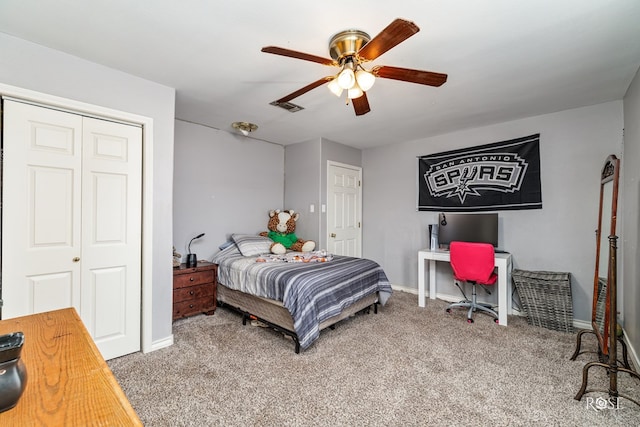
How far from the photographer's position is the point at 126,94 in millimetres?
2383

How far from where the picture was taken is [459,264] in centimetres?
327

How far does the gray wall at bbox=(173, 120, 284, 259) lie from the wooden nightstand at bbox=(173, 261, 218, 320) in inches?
22.1

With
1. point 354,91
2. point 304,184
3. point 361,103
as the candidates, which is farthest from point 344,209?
point 354,91

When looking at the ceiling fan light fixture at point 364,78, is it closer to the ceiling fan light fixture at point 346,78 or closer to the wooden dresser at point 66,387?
the ceiling fan light fixture at point 346,78

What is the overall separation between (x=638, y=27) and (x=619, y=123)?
1.58 m

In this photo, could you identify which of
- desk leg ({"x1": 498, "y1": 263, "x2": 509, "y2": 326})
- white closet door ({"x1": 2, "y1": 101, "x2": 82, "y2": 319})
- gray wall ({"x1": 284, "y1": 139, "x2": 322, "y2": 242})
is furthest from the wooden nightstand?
desk leg ({"x1": 498, "y1": 263, "x2": 509, "y2": 326})

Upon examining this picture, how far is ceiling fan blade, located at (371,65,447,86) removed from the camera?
69.2 inches

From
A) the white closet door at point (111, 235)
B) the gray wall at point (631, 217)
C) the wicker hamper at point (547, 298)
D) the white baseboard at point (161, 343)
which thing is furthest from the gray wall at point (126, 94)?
the gray wall at point (631, 217)

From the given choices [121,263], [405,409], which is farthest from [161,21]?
[405,409]

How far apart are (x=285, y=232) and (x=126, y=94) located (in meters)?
2.60

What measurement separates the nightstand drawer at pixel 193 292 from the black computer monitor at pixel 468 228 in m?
3.10

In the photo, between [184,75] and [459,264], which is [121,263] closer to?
[184,75]

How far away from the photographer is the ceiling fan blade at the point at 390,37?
1.34m

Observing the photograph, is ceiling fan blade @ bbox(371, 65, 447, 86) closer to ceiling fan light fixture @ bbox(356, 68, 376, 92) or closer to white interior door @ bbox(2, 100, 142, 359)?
ceiling fan light fixture @ bbox(356, 68, 376, 92)
